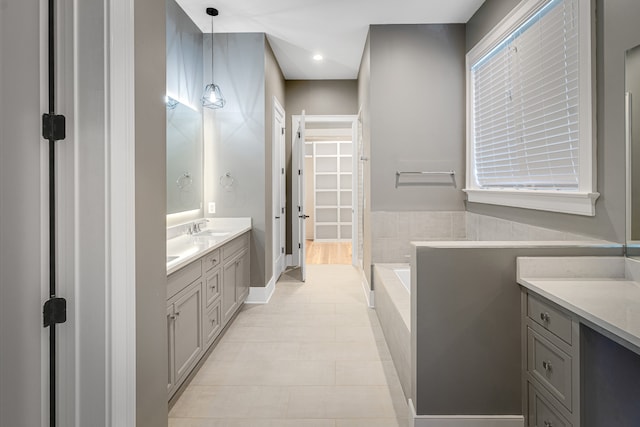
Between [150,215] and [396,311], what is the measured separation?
1.70 m

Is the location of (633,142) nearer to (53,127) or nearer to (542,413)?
(542,413)

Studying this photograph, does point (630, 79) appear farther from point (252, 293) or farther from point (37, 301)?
point (252, 293)

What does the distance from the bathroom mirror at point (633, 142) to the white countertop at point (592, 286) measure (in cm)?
13

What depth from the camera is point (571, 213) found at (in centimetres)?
207

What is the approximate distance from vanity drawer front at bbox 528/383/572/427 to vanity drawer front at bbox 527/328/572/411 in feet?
0.23

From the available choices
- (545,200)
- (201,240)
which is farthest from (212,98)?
(545,200)

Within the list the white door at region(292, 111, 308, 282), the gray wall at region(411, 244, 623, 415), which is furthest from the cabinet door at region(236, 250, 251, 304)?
the gray wall at region(411, 244, 623, 415)

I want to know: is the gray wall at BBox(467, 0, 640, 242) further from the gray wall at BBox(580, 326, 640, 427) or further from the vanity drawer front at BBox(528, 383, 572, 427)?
the vanity drawer front at BBox(528, 383, 572, 427)

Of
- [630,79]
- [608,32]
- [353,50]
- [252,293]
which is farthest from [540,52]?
[252,293]

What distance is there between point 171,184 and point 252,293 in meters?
1.49

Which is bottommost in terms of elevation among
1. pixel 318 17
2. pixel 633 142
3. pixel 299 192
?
pixel 299 192

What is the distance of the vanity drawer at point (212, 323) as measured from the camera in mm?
2561

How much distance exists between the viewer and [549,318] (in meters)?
1.54

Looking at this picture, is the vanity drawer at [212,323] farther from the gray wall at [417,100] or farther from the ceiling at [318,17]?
the ceiling at [318,17]
